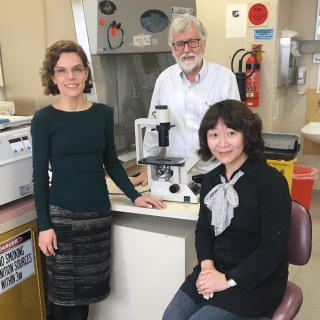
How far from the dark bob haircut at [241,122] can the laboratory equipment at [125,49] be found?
122 cm

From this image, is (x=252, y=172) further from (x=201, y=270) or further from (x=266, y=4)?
(x=266, y=4)

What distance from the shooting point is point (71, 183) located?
5.42ft

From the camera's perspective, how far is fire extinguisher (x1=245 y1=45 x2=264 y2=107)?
11.7ft

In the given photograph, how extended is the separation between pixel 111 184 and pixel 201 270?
2.85 feet

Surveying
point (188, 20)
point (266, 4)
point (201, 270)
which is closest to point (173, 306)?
point (201, 270)

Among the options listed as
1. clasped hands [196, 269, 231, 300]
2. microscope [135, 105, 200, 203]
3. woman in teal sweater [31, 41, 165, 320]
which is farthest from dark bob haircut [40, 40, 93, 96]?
clasped hands [196, 269, 231, 300]

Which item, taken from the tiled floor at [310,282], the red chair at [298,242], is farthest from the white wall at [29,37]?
the tiled floor at [310,282]

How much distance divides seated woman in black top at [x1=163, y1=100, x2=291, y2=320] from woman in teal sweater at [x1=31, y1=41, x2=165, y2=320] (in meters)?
0.44

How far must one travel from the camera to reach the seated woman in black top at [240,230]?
4.28ft

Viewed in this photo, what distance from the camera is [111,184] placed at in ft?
7.12

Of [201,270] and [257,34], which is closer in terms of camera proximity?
[201,270]

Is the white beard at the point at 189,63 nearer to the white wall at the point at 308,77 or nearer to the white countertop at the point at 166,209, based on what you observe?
the white countertop at the point at 166,209

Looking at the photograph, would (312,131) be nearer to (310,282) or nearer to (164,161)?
(310,282)

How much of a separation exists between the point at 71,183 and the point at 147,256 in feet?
1.76
